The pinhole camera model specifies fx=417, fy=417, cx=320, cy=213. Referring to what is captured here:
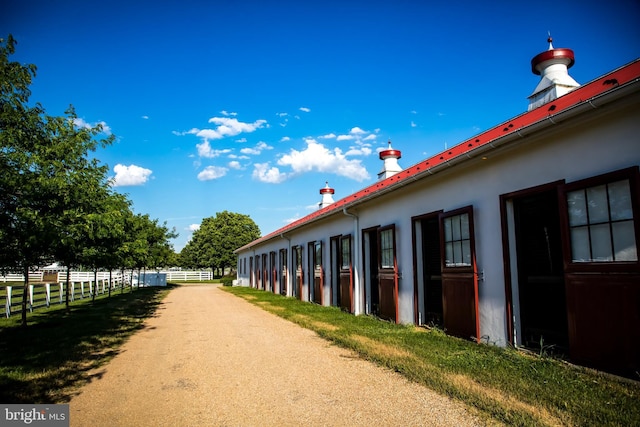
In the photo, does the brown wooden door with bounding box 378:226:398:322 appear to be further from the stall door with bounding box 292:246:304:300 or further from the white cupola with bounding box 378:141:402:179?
the stall door with bounding box 292:246:304:300

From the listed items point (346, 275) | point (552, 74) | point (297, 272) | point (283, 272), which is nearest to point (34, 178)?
point (346, 275)

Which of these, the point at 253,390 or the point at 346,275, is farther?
the point at 346,275

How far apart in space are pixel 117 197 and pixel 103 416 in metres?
7.22

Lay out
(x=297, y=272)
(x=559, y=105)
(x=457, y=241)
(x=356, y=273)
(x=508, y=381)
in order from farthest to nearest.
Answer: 1. (x=297, y=272)
2. (x=356, y=273)
3. (x=457, y=241)
4. (x=559, y=105)
5. (x=508, y=381)

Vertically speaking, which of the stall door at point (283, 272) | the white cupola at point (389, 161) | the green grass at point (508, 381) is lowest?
the green grass at point (508, 381)

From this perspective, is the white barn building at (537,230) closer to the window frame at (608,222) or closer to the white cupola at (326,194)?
the window frame at (608,222)

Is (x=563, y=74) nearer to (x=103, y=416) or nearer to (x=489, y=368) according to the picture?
(x=489, y=368)

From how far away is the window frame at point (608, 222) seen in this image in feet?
14.3

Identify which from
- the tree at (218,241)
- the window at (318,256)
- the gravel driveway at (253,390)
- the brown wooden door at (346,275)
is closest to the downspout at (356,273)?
the brown wooden door at (346,275)

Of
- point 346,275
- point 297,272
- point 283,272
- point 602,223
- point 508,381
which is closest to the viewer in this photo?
point 508,381

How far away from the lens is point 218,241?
5891 cm

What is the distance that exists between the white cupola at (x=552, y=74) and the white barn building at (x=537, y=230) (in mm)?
25

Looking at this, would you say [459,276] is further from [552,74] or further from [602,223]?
[552,74]

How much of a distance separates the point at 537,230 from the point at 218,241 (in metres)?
55.8
